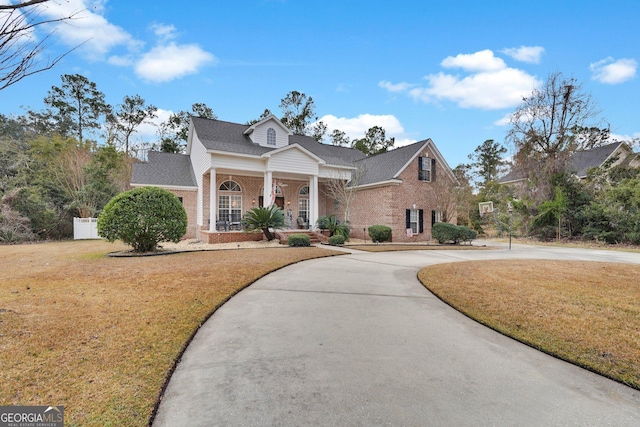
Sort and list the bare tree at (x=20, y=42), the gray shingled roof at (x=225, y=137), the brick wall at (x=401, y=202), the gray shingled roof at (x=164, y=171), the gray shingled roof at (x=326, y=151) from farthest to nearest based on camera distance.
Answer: the gray shingled roof at (x=326, y=151) < the brick wall at (x=401, y=202) < the gray shingled roof at (x=164, y=171) < the gray shingled roof at (x=225, y=137) < the bare tree at (x=20, y=42)

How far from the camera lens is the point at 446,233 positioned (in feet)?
56.6

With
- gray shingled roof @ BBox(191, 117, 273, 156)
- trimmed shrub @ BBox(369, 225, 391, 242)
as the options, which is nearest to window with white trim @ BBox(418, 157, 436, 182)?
trimmed shrub @ BBox(369, 225, 391, 242)

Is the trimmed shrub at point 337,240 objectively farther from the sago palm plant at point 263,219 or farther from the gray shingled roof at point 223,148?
the gray shingled roof at point 223,148

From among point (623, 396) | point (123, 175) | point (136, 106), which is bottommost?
point (623, 396)

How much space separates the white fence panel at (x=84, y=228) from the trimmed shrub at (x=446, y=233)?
21.0 metres

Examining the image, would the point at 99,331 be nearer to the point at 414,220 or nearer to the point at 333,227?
the point at 333,227

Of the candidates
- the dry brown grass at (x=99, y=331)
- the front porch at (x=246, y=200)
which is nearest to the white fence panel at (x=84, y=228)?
the front porch at (x=246, y=200)

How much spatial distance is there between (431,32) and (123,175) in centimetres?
2488

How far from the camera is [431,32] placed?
42.7ft

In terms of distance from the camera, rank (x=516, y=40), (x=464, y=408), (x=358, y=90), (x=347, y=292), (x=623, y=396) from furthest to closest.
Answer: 1. (x=358, y=90)
2. (x=516, y=40)
3. (x=347, y=292)
4. (x=623, y=396)
5. (x=464, y=408)

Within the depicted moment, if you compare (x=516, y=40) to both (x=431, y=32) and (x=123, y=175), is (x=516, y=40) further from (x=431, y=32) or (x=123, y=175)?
(x=123, y=175)

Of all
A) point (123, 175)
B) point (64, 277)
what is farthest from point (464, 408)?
point (123, 175)

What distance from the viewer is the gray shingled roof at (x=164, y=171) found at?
17.9 m

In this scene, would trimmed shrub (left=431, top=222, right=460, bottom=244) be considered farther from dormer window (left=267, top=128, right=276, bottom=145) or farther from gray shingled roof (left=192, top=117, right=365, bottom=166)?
dormer window (left=267, top=128, right=276, bottom=145)
